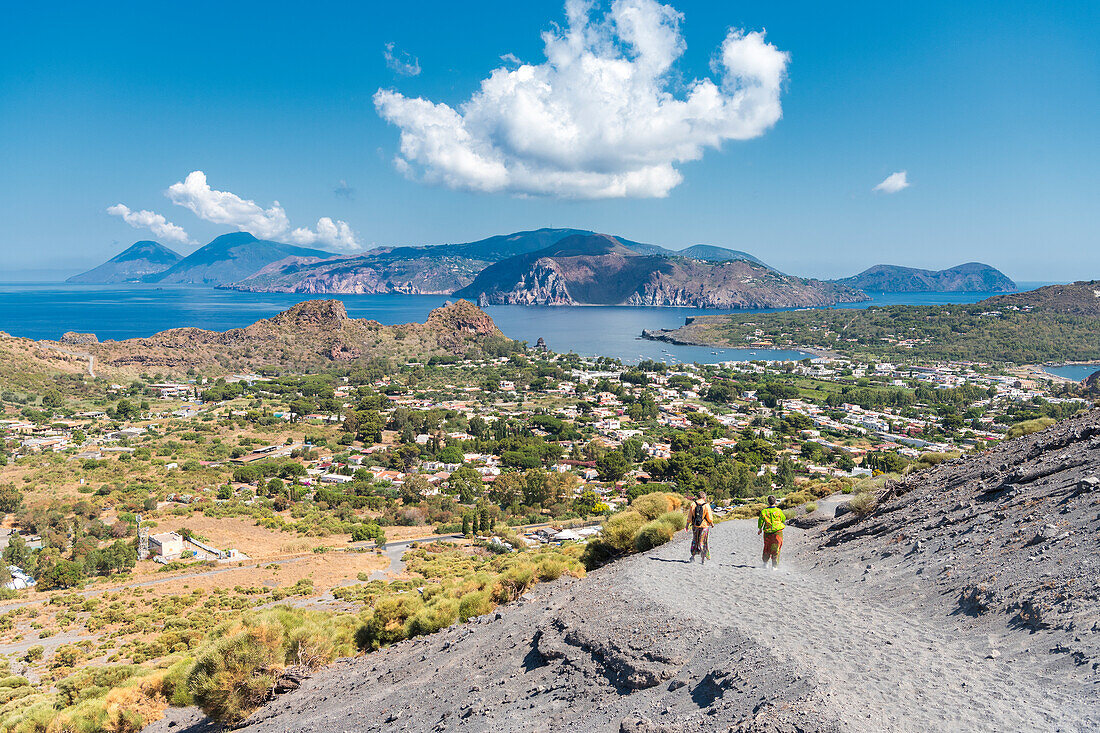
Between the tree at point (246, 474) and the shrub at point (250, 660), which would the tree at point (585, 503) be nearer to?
the tree at point (246, 474)

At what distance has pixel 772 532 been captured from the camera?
7738 mm

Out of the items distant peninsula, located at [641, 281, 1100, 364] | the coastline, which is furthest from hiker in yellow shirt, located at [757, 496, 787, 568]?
the coastline

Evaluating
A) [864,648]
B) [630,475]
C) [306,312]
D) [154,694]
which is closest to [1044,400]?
[630,475]

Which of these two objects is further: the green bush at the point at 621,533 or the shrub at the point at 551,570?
the green bush at the point at 621,533

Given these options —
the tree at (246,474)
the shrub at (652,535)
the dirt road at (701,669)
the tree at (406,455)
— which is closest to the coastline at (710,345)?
the tree at (406,455)

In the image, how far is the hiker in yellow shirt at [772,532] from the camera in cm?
764

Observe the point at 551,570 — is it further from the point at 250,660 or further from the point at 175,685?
the point at 175,685

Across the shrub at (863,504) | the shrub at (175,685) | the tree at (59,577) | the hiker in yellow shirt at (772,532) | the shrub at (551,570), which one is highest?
the hiker in yellow shirt at (772,532)

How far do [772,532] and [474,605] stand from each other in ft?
15.8

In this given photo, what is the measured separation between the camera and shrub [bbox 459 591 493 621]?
9.23 metres

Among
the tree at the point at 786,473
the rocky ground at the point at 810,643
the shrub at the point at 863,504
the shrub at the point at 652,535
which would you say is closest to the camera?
the rocky ground at the point at 810,643

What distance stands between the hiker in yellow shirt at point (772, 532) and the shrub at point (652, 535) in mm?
2485

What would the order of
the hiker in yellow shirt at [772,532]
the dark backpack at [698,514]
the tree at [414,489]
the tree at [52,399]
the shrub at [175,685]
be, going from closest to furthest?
the hiker in yellow shirt at [772,532]
the dark backpack at [698,514]
the shrub at [175,685]
the tree at [414,489]
the tree at [52,399]

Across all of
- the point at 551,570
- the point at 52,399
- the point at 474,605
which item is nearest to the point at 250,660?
the point at 474,605
